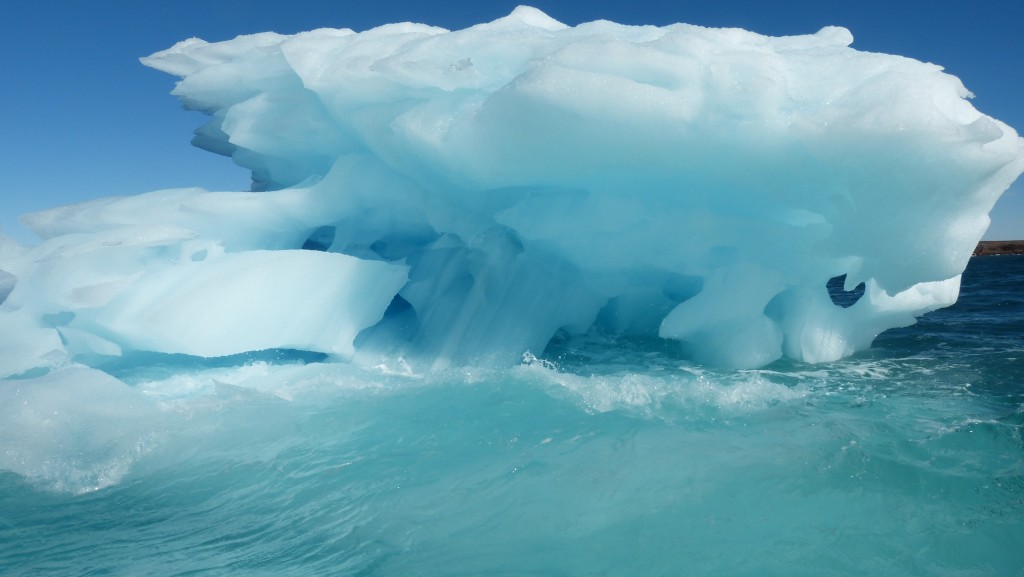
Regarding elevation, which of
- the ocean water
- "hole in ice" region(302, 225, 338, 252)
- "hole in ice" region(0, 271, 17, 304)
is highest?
"hole in ice" region(302, 225, 338, 252)

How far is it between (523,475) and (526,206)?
332cm

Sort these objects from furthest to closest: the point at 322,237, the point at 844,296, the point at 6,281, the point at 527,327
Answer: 1. the point at 844,296
2. the point at 322,237
3. the point at 527,327
4. the point at 6,281

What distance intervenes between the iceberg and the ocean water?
0.77 meters

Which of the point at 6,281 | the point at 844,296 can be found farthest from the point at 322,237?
the point at 844,296

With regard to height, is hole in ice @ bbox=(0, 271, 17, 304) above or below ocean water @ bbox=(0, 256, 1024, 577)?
above

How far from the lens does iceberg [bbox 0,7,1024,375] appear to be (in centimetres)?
509

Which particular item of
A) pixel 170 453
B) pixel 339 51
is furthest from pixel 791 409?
pixel 339 51

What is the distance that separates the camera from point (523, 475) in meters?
3.74

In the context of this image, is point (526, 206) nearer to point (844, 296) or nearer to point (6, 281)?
point (6, 281)

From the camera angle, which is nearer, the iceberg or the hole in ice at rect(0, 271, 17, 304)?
the iceberg

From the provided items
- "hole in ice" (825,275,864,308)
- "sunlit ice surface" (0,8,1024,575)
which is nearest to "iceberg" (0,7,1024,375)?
"sunlit ice surface" (0,8,1024,575)

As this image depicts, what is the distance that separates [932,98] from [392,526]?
16.4 feet

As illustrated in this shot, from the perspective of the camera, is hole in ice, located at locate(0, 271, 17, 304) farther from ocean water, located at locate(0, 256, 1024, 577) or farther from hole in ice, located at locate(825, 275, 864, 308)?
hole in ice, located at locate(825, 275, 864, 308)

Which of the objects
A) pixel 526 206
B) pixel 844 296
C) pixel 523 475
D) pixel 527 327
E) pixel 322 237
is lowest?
pixel 523 475
